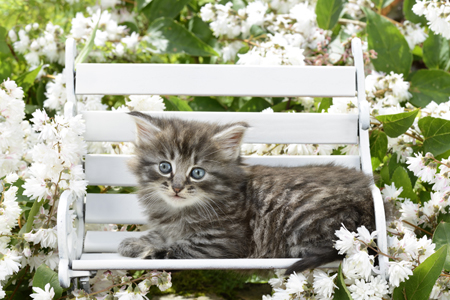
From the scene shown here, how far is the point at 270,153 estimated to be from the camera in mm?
2549

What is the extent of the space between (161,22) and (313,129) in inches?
49.0

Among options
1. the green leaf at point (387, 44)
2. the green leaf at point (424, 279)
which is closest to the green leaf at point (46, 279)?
the green leaf at point (424, 279)

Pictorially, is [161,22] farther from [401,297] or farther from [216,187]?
[401,297]

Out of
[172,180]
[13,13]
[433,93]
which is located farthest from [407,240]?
[13,13]

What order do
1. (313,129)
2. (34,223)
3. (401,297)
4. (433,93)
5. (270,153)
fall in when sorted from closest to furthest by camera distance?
(401,297) → (34,223) → (313,129) → (270,153) → (433,93)

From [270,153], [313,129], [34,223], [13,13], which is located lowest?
[34,223]

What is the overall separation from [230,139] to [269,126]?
357 mm

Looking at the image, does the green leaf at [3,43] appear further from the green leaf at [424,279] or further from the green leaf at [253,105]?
the green leaf at [424,279]

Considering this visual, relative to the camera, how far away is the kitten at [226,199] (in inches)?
73.4

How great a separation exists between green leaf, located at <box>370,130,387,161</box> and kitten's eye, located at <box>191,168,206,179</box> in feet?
3.09

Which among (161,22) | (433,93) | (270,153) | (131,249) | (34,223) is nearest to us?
(131,249)

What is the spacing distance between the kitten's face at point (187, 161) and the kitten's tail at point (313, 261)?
0.46 m

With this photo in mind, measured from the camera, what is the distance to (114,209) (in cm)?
235

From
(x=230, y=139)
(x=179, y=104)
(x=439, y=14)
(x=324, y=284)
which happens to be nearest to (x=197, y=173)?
(x=230, y=139)
